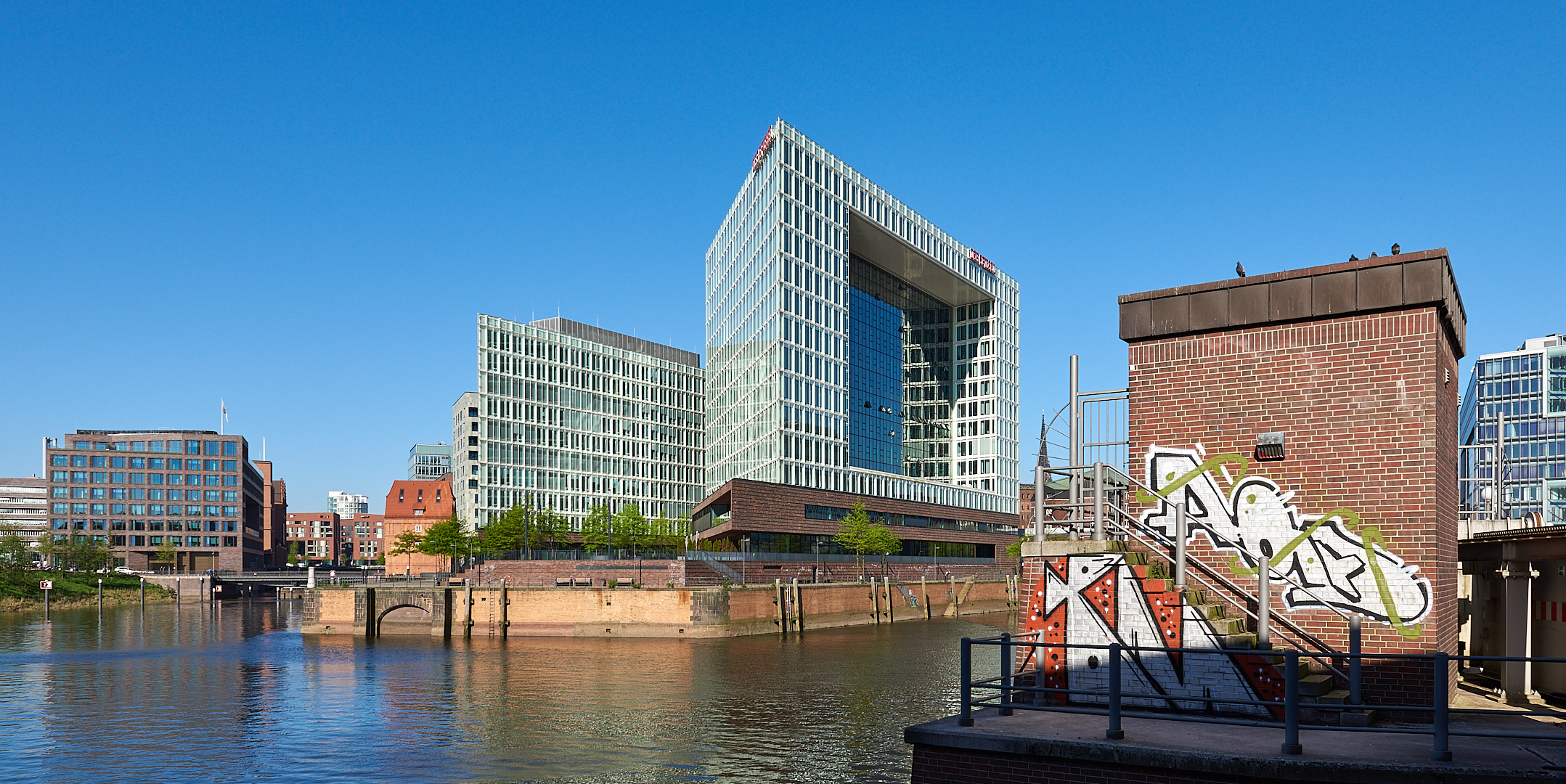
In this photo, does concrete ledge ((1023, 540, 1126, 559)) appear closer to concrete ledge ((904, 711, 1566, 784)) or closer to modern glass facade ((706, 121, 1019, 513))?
concrete ledge ((904, 711, 1566, 784))

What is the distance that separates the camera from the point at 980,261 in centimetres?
14475

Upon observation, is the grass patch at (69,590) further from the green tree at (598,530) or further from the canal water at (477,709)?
the canal water at (477,709)

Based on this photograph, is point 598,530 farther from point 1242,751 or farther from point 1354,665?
point 1242,751

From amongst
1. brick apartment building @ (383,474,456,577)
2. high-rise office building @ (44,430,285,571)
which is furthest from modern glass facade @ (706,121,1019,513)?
high-rise office building @ (44,430,285,571)

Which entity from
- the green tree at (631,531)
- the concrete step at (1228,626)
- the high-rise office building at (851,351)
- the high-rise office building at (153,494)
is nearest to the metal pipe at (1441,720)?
the concrete step at (1228,626)

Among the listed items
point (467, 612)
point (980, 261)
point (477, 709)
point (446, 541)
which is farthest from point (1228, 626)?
point (980, 261)

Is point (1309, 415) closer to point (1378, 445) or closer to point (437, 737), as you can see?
point (1378, 445)

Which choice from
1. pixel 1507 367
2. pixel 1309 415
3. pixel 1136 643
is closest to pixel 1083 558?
pixel 1136 643

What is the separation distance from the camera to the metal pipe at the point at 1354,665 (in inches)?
512

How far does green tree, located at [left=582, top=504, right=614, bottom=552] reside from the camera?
4545 inches

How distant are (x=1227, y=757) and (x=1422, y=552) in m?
5.76

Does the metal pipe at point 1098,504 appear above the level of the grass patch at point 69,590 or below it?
above

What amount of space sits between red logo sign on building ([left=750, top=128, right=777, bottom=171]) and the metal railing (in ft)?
331

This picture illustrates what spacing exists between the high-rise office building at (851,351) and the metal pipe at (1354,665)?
8677 cm
